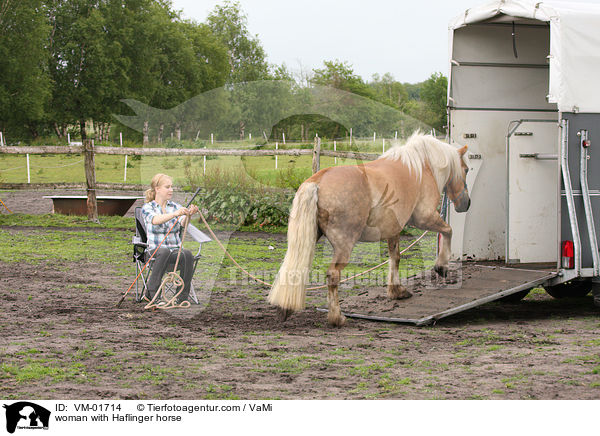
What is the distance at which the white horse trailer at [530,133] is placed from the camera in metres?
5.59

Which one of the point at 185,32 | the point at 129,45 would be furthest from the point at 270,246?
the point at 185,32

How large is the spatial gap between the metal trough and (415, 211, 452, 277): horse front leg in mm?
8668

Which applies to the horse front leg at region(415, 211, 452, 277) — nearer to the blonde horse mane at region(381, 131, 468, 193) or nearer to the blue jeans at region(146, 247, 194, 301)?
the blonde horse mane at region(381, 131, 468, 193)

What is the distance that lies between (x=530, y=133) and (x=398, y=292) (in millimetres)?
2134

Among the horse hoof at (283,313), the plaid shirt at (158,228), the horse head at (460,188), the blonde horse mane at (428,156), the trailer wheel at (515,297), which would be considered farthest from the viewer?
the trailer wheel at (515,297)

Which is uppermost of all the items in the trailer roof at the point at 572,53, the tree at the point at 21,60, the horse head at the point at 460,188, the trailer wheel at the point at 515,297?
the tree at the point at 21,60

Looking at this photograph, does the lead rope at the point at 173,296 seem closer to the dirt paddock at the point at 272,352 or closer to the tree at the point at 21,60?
the dirt paddock at the point at 272,352

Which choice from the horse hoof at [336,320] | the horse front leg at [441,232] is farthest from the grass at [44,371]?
the horse front leg at [441,232]

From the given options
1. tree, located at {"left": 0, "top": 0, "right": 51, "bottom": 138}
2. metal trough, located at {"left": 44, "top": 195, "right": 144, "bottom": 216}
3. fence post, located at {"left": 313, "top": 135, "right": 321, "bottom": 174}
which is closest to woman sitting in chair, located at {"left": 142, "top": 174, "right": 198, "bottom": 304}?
fence post, located at {"left": 313, "top": 135, "right": 321, "bottom": 174}

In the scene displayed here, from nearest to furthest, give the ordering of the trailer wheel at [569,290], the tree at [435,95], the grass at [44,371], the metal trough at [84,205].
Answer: the grass at [44,371] < the trailer wheel at [569,290] < the metal trough at [84,205] < the tree at [435,95]

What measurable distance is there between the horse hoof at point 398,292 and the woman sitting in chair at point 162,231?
1936 millimetres

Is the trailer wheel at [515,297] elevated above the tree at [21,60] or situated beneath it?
situated beneath

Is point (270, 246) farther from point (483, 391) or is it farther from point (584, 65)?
point (483, 391)

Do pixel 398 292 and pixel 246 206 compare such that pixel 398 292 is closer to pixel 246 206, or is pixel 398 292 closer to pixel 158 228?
pixel 158 228
